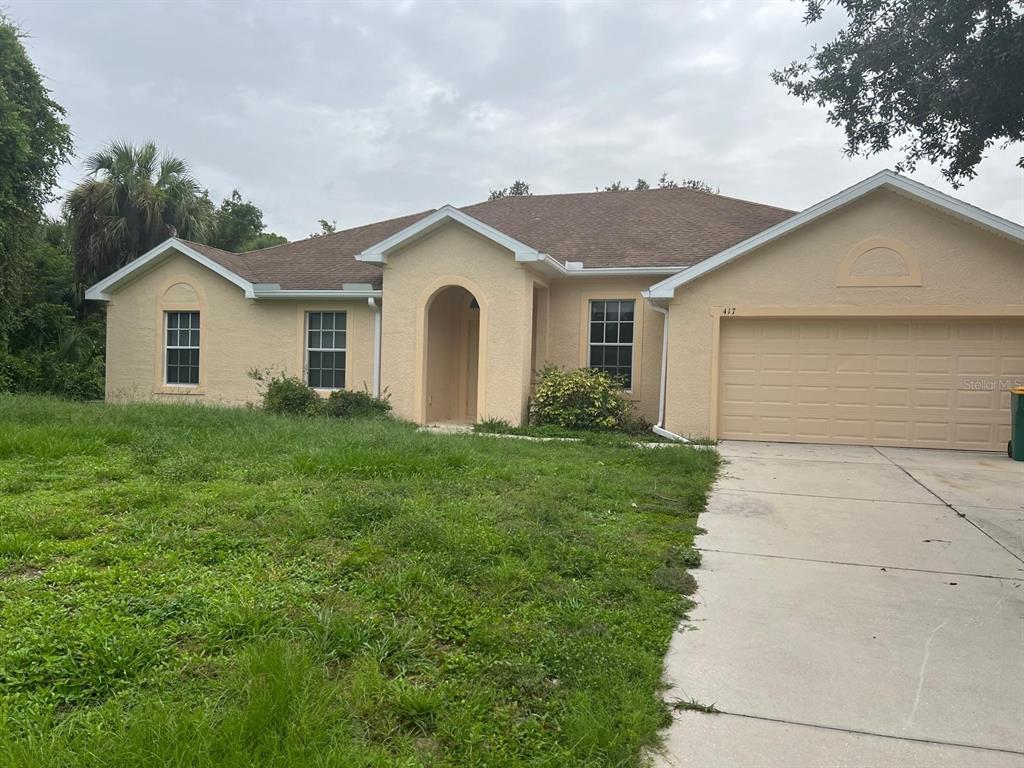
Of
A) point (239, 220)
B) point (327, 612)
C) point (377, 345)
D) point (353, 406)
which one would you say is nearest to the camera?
point (327, 612)

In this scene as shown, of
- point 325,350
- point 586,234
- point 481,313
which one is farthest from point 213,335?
point 586,234

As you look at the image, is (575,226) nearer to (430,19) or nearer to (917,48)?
(430,19)

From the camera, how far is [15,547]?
4531mm

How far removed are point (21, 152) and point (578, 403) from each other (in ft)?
41.2

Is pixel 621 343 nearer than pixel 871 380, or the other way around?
pixel 871 380

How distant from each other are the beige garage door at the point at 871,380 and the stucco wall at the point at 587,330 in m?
1.71

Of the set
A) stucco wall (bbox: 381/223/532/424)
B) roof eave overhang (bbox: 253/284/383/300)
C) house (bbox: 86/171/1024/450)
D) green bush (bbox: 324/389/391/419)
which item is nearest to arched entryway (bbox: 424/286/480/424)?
house (bbox: 86/171/1024/450)

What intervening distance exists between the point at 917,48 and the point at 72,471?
1401 cm

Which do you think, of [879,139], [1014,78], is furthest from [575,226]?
[1014,78]

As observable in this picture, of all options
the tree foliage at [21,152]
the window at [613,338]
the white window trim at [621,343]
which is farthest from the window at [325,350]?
the tree foliage at [21,152]

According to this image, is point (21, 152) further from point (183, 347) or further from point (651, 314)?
point (651, 314)

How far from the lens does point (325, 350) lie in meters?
15.5

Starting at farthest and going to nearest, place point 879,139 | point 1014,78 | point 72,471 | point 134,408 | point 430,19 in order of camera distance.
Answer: point 430,19 → point 879,139 → point 134,408 → point 1014,78 → point 72,471

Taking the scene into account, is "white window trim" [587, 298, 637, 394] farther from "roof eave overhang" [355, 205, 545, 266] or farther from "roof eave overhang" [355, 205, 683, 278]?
"roof eave overhang" [355, 205, 545, 266]
